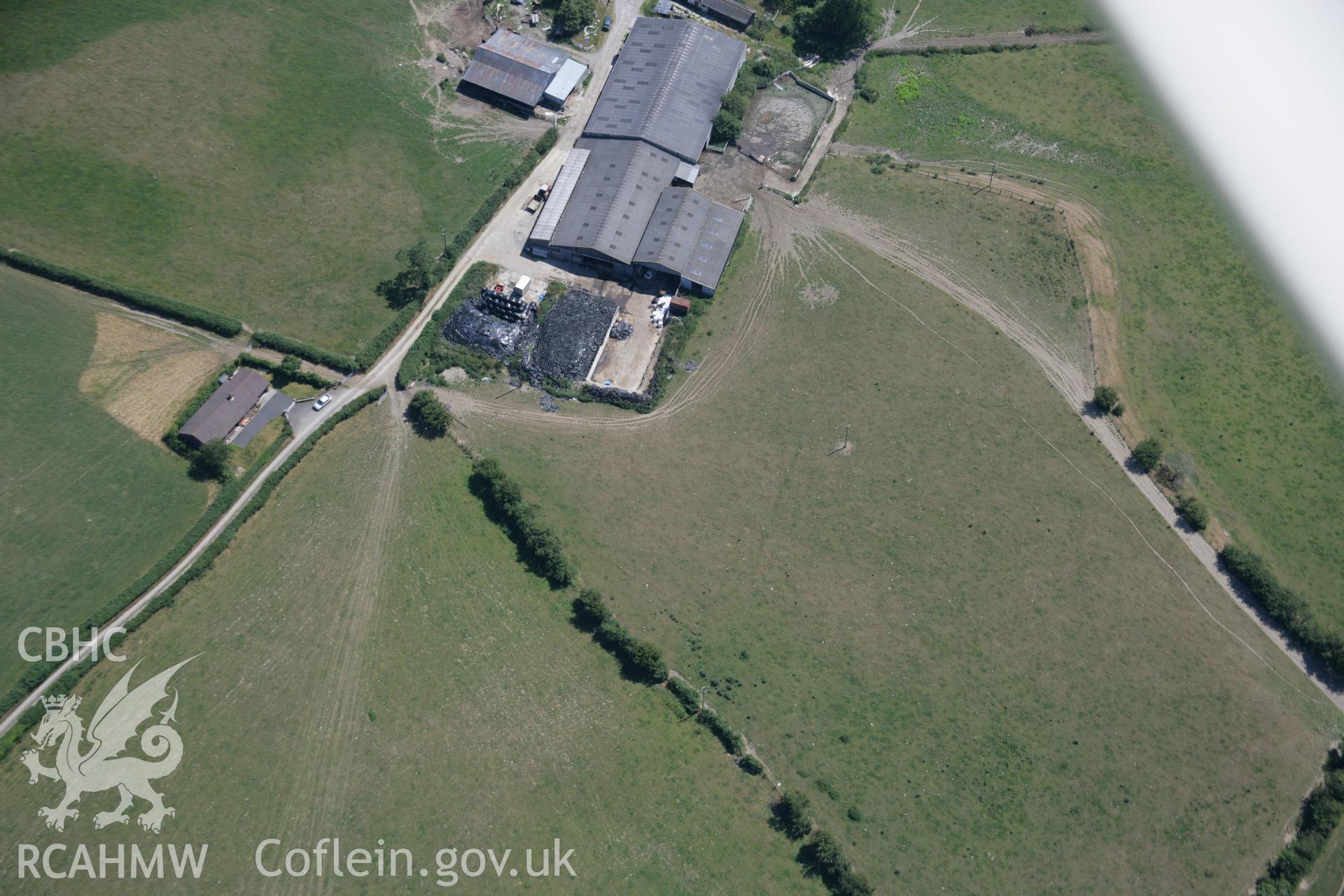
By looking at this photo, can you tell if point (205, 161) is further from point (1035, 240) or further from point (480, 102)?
point (1035, 240)

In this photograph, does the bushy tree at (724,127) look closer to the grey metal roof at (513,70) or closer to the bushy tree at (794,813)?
the grey metal roof at (513,70)

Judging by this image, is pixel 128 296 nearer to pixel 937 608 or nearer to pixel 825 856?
pixel 825 856

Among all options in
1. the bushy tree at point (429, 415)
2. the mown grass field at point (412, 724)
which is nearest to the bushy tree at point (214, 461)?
the mown grass field at point (412, 724)

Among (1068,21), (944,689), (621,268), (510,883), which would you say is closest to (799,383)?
(621,268)

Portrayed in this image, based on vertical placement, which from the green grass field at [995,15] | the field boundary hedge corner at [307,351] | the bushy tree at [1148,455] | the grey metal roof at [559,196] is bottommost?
the field boundary hedge corner at [307,351]

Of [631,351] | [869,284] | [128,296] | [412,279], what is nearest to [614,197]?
[631,351]
